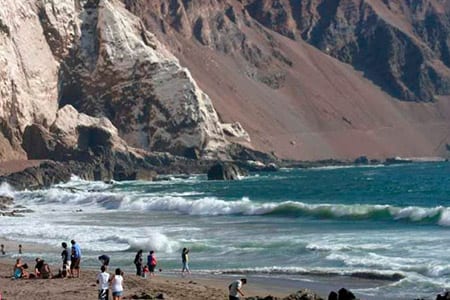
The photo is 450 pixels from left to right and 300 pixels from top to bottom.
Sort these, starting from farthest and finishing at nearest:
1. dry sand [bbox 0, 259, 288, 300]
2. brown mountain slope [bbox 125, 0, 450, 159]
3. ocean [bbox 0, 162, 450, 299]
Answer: brown mountain slope [bbox 125, 0, 450, 159] < ocean [bbox 0, 162, 450, 299] < dry sand [bbox 0, 259, 288, 300]

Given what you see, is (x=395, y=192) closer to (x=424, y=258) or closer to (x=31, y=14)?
(x=424, y=258)

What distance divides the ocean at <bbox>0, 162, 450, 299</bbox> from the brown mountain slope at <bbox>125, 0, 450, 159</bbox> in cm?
8791

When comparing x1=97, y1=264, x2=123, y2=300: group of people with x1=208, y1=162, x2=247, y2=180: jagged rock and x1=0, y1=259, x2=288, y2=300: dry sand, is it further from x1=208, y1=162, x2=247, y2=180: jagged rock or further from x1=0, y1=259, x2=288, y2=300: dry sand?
x1=208, y1=162, x2=247, y2=180: jagged rock

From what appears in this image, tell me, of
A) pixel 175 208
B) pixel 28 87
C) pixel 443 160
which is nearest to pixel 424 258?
pixel 175 208

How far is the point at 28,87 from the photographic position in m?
110

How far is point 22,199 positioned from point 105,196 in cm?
969

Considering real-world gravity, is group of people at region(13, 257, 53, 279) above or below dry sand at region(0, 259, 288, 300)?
above

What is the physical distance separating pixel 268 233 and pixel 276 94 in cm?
13932

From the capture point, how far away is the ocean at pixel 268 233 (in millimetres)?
28422

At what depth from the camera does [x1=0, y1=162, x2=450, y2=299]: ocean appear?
28422mm

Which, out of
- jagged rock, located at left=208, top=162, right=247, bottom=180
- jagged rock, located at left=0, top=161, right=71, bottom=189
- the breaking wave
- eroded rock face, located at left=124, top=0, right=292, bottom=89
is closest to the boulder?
eroded rock face, located at left=124, top=0, right=292, bottom=89

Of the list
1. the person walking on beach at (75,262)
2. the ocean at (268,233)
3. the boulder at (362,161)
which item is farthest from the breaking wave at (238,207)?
the boulder at (362,161)

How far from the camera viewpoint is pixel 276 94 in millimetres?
178250

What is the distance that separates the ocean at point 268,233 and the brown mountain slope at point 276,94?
8791 centimetres
